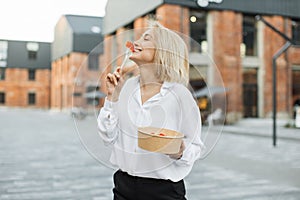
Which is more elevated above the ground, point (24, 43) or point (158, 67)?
point (24, 43)

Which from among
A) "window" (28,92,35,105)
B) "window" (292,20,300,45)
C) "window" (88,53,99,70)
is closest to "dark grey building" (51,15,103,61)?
"window" (88,53,99,70)

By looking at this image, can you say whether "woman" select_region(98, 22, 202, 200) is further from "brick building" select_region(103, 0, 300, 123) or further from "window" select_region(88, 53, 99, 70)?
"brick building" select_region(103, 0, 300, 123)

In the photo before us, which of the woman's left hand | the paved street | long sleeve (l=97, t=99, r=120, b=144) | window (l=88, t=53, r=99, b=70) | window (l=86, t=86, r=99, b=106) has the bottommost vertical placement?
the paved street

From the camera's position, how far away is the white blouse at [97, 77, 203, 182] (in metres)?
1.58

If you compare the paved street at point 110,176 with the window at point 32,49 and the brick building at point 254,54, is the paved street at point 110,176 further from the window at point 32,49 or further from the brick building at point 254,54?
the window at point 32,49

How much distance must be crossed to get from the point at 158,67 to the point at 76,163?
6009 mm

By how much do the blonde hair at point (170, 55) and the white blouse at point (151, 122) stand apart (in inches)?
1.6

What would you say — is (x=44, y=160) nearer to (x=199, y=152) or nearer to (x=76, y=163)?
(x=76, y=163)

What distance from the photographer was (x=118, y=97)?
1626 mm

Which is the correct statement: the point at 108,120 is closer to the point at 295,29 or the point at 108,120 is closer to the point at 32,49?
the point at 295,29

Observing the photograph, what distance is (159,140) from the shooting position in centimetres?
145

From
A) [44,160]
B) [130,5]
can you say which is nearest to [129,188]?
[130,5]

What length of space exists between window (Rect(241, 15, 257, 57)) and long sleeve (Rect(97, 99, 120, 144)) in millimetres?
21267

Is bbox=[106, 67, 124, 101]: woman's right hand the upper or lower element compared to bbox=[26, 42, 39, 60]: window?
lower
